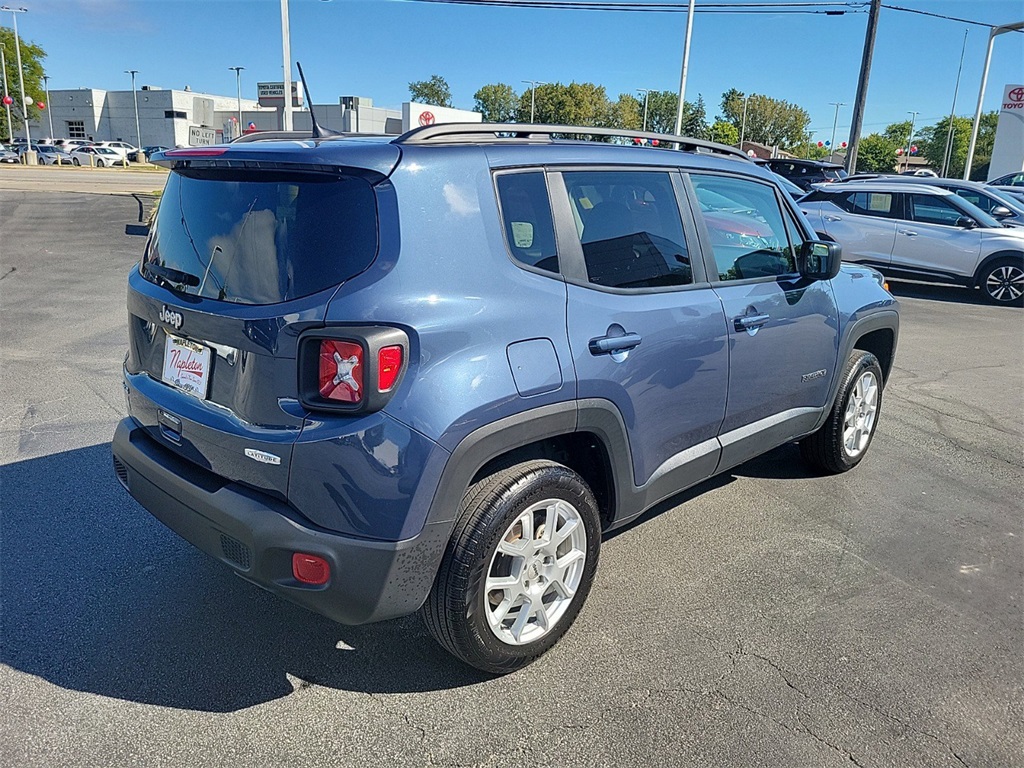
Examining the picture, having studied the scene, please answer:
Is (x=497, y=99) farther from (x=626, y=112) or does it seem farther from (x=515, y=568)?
(x=515, y=568)

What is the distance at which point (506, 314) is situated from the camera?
2.57 metres

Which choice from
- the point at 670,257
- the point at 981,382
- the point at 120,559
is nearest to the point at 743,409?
the point at 670,257

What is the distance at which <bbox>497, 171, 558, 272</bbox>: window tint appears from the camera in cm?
270

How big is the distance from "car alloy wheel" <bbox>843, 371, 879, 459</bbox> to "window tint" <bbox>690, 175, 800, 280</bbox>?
1.12 metres

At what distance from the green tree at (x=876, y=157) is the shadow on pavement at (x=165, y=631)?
3656 inches

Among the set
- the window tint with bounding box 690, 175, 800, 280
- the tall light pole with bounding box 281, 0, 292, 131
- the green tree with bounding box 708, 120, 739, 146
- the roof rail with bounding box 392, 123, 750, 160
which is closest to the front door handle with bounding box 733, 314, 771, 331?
the window tint with bounding box 690, 175, 800, 280

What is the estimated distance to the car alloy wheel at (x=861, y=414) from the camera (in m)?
4.75

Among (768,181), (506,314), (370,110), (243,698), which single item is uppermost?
(370,110)

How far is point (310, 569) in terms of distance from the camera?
241 cm

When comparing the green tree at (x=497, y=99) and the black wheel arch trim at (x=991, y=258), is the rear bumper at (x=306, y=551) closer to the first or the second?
the black wheel arch trim at (x=991, y=258)

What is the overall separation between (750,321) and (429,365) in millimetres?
1831

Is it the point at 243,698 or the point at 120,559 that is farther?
the point at 120,559

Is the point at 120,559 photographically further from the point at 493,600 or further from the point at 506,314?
the point at 506,314

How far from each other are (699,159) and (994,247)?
1071 cm
